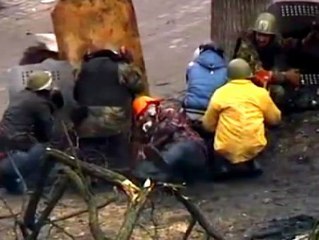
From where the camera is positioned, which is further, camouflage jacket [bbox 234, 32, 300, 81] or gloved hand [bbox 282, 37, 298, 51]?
gloved hand [bbox 282, 37, 298, 51]

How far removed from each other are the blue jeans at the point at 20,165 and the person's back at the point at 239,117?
4.50 ft

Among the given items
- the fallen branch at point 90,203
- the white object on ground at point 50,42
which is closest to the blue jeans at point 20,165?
the white object on ground at point 50,42

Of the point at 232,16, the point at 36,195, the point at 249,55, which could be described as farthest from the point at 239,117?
the point at 36,195

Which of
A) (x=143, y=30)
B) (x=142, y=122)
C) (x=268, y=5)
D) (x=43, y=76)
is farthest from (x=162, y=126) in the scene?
(x=143, y=30)

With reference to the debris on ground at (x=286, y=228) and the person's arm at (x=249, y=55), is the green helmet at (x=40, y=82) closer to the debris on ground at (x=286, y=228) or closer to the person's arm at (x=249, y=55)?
the person's arm at (x=249, y=55)

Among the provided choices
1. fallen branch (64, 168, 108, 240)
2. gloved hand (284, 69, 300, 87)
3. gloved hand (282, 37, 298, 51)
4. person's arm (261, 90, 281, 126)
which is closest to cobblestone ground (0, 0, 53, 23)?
gloved hand (282, 37, 298, 51)

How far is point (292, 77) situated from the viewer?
983 centimetres

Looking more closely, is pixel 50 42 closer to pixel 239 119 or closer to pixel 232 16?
pixel 232 16

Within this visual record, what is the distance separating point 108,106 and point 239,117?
1.11 metres

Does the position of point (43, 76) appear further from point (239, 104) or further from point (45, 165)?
point (45, 165)

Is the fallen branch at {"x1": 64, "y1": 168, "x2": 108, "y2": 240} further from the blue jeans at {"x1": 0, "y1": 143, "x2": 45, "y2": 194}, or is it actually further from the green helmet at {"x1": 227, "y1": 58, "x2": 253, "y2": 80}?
the green helmet at {"x1": 227, "y1": 58, "x2": 253, "y2": 80}

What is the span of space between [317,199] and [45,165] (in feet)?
12.1

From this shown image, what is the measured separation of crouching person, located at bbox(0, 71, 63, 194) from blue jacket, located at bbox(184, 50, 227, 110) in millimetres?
1226

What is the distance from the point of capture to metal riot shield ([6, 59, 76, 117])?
9164mm
